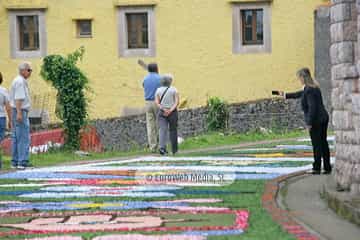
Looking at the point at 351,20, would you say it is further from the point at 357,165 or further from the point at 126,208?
the point at 126,208

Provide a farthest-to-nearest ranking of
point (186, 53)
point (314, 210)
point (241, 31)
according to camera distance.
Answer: point (186, 53) → point (241, 31) → point (314, 210)

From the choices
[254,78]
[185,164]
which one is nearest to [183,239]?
[185,164]

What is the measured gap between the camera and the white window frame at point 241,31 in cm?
3600

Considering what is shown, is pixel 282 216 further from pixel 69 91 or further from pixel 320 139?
pixel 69 91

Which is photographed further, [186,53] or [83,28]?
[83,28]

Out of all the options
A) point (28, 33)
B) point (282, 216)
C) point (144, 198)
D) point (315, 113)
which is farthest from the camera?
point (28, 33)

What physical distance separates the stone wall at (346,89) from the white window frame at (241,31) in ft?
69.9

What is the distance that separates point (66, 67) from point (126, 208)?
41.9ft

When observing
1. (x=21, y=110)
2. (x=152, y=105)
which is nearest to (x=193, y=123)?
(x=152, y=105)

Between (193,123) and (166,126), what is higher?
(166,126)

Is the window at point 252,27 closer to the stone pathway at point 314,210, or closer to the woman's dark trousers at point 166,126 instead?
the woman's dark trousers at point 166,126

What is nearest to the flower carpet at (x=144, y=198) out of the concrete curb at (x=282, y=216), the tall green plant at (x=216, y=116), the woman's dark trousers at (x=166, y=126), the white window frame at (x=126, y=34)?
the concrete curb at (x=282, y=216)

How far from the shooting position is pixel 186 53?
36.6 m

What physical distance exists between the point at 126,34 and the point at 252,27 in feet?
14.0
